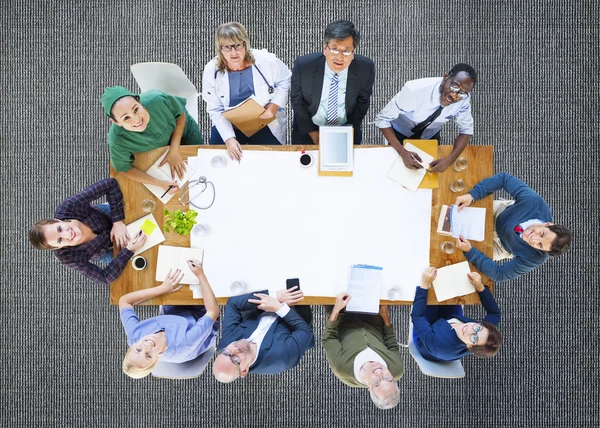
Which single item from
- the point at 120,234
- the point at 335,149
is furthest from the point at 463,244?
the point at 120,234

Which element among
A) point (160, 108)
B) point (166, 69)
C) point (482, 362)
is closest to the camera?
point (160, 108)

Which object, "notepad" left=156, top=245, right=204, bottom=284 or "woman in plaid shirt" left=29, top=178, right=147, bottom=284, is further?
"notepad" left=156, top=245, right=204, bottom=284

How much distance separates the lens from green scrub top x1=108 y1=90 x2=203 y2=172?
206 cm

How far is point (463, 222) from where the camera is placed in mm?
2225

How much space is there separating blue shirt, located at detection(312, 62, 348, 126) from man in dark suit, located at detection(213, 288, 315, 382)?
0.90m

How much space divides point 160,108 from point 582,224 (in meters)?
2.81

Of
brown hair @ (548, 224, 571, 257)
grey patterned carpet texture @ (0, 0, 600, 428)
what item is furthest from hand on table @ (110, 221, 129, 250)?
brown hair @ (548, 224, 571, 257)

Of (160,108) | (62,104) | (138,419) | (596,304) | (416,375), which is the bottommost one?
(138,419)

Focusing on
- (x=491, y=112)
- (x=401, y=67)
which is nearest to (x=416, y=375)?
(x=491, y=112)

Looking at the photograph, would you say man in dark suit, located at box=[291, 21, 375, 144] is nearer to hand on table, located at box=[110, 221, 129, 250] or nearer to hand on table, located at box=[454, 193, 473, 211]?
hand on table, located at box=[454, 193, 473, 211]

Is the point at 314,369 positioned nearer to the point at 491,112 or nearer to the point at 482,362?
the point at 482,362

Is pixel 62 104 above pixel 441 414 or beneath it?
above

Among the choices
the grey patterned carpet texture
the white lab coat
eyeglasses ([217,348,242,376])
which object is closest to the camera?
eyeglasses ([217,348,242,376])

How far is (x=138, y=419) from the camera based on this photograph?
9.73 ft
